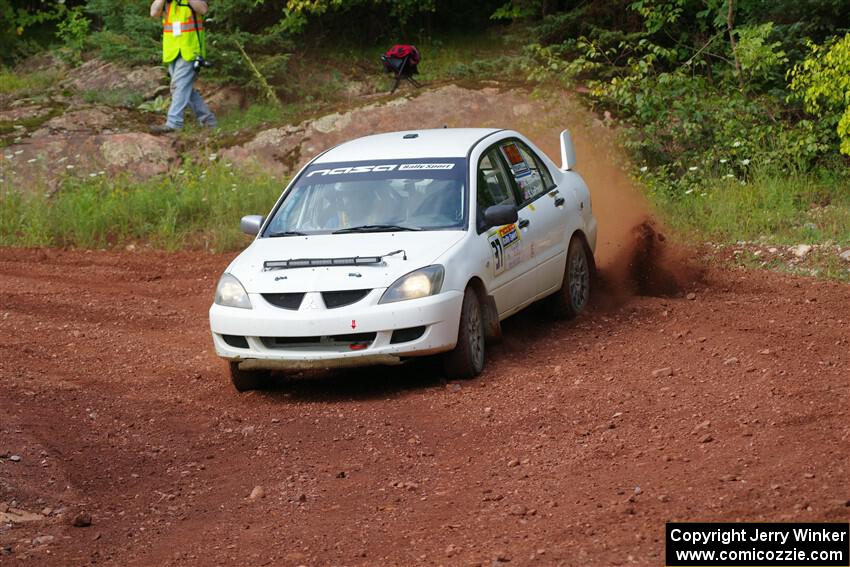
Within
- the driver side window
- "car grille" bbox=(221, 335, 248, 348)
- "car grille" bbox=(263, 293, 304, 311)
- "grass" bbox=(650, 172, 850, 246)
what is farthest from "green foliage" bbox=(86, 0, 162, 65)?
"car grille" bbox=(263, 293, 304, 311)

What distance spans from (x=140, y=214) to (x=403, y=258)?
7494 millimetres

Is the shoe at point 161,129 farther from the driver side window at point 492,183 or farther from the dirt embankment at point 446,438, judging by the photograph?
the driver side window at point 492,183

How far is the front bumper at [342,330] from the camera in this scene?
30.2 ft

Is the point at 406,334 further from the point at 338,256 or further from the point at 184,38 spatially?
the point at 184,38

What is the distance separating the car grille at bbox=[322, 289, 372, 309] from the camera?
9.31 m

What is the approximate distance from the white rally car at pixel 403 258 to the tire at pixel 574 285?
16mm

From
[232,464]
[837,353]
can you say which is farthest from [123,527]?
[837,353]

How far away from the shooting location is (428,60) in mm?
21859

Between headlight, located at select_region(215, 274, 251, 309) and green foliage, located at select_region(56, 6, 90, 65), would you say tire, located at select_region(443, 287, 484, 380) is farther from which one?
green foliage, located at select_region(56, 6, 90, 65)

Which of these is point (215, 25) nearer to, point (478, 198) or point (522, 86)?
point (522, 86)

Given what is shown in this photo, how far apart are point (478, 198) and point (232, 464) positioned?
3.24 meters

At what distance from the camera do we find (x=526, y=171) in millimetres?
11500

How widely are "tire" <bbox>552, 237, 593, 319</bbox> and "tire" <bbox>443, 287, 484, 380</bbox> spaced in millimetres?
1829

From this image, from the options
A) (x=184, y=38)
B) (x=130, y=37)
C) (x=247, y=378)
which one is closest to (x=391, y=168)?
(x=247, y=378)
